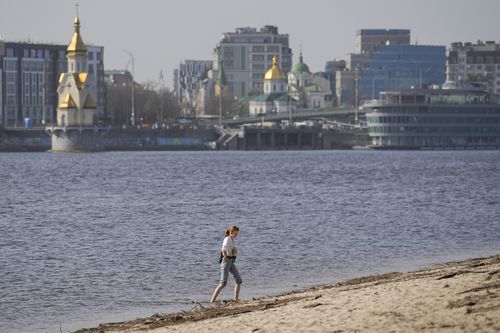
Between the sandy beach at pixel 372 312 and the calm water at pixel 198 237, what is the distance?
13.5 ft

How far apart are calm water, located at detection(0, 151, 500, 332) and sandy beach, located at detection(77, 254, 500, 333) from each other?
4.10m

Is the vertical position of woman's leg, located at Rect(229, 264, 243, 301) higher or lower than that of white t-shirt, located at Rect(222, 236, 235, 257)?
lower

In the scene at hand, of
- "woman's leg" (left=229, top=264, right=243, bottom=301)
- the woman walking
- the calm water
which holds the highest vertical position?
the woman walking

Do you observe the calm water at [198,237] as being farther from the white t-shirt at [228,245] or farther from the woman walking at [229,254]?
the white t-shirt at [228,245]

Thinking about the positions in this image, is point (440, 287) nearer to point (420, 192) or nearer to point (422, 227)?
point (422, 227)

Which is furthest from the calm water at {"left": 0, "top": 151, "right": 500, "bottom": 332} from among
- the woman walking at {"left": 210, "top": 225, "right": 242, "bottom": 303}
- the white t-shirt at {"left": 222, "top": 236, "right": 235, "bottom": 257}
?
the white t-shirt at {"left": 222, "top": 236, "right": 235, "bottom": 257}

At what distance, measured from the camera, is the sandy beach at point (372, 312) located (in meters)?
25.1

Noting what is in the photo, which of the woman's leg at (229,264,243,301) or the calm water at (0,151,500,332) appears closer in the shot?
the woman's leg at (229,264,243,301)

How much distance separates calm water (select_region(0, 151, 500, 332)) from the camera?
3878 cm

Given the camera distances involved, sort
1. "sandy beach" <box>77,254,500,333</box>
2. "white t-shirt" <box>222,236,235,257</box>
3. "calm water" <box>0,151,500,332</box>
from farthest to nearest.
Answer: "calm water" <box>0,151,500,332</box>
"white t-shirt" <box>222,236,235,257</box>
"sandy beach" <box>77,254,500,333</box>

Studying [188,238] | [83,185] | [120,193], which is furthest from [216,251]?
[83,185]

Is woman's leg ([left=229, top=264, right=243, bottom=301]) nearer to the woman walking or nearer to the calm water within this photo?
the woman walking

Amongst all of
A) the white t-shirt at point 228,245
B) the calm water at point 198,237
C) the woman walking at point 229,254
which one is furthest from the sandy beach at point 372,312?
the calm water at point 198,237

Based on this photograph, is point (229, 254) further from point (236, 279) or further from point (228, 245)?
point (236, 279)
